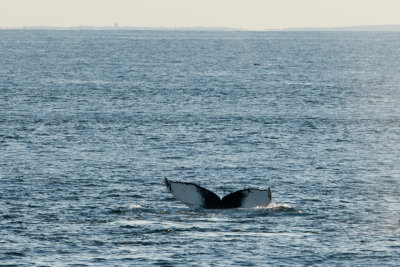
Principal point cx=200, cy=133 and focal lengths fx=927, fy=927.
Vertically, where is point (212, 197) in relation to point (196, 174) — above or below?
above

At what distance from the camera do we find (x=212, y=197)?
37.9 meters

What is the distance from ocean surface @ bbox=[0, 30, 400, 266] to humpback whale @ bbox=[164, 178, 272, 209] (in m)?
0.47

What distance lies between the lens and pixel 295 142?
6231cm

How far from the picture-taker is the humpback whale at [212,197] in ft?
122

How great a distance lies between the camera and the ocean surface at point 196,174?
Result: 1288 inches

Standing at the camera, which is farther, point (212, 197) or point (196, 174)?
point (196, 174)

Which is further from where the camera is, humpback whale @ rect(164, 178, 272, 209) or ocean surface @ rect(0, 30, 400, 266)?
humpback whale @ rect(164, 178, 272, 209)

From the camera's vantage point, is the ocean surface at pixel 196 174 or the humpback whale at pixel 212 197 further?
the humpback whale at pixel 212 197

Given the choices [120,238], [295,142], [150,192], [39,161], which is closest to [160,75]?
[295,142]

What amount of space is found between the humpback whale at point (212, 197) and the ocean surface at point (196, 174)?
47cm

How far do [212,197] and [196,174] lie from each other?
1184cm

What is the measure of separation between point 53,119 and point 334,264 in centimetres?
4669

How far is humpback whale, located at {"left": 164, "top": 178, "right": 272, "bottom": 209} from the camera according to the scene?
37.2 m

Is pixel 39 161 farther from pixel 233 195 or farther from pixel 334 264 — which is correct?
pixel 334 264
